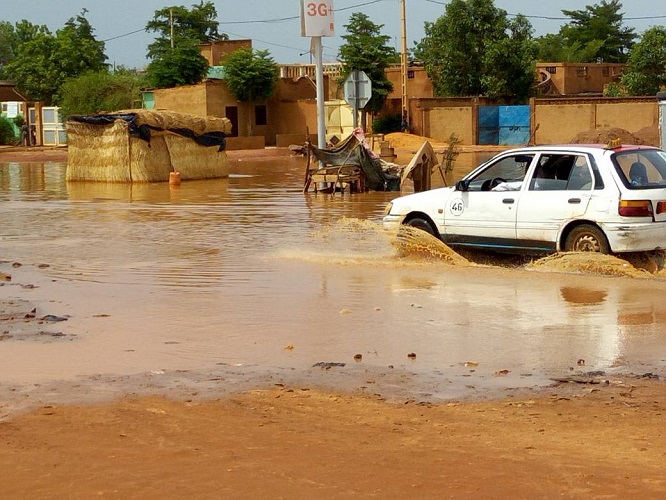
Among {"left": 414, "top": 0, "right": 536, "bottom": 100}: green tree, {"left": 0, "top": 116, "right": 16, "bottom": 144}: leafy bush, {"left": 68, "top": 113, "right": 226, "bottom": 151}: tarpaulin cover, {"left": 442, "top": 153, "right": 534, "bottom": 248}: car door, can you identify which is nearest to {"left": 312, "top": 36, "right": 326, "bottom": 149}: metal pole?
{"left": 68, "top": 113, "right": 226, "bottom": 151}: tarpaulin cover

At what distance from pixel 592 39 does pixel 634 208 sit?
2949 inches

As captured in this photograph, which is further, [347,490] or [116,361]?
[116,361]

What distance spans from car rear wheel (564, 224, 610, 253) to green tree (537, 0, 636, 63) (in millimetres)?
67821

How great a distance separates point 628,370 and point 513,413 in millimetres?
1468

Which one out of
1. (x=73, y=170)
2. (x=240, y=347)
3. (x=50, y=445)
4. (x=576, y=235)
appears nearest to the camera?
(x=50, y=445)

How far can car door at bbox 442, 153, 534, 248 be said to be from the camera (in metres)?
12.3

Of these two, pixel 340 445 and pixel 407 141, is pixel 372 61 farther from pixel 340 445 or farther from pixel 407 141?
pixel 340 445

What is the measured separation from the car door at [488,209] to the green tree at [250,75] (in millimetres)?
38906

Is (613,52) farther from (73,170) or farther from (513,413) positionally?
(513,413)

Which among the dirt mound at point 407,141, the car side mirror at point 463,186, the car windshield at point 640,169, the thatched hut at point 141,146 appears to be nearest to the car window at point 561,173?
the car windshield at point 640,169

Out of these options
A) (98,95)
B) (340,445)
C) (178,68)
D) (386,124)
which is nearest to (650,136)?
(386,124)

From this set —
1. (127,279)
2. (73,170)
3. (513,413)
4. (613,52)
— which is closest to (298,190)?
(73,170)

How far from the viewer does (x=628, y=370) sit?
7.29 meters

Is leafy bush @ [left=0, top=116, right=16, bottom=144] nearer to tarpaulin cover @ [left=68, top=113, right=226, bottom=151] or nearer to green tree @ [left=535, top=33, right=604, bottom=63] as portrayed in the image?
tarpaulin cover @ [left=68, top=113, right=226, bottom=151]
